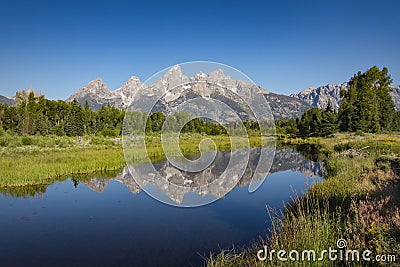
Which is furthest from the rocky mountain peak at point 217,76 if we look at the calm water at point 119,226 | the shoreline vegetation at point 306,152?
the calm water at point 119,226

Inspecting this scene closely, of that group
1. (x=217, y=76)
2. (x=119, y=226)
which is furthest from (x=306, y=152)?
(x=119, y=226)

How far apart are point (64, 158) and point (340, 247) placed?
66.5 ft

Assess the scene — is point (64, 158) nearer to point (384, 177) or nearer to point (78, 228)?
point (78, 228)

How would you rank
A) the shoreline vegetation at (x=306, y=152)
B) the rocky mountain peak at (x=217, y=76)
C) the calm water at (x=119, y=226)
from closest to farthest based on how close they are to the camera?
the shoreline vegetation at (x=306, y=152) < the calm water at (x=119, y=226) < the rocky mountain peak at (x=217, y=76)

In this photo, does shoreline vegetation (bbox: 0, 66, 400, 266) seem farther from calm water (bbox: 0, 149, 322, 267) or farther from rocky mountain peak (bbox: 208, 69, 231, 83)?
rocky mountain peak (bbox: 208, 69, 231, 83)

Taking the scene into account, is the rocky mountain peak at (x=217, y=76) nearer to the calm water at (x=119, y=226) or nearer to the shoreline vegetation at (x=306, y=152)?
the shoreline vegetation at (x=306, y=152)

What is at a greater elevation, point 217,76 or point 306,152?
point 217,76

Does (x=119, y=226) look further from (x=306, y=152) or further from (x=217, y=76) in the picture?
(x=306, y=152)

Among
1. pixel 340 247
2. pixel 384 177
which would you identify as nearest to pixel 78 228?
pixel 340 247

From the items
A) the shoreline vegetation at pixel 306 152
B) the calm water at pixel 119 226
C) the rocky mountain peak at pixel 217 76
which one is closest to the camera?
the shoreline vegetation at pixel 306 152

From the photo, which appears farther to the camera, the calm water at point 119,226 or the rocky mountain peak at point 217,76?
the rocky mountain peak at point 217,76

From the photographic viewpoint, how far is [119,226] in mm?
9648

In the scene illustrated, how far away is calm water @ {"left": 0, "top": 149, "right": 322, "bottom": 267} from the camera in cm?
729

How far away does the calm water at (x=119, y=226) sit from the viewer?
7.29 metres
